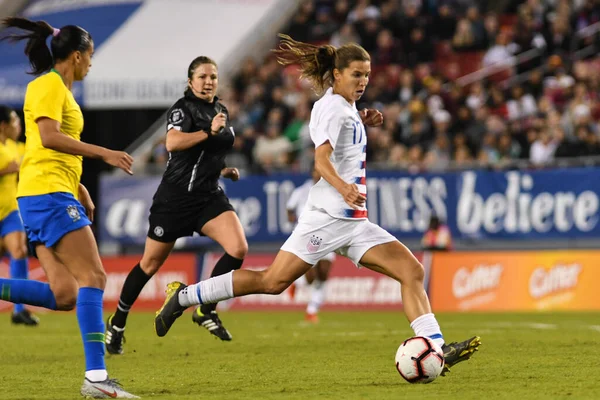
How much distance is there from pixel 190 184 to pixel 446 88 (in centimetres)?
1377

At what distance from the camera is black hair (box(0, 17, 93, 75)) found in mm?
7578

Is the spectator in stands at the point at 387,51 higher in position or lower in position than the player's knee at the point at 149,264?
higher

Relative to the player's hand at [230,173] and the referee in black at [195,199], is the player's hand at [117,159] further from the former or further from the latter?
the player's hand at [230,173]

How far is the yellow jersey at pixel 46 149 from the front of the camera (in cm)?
731

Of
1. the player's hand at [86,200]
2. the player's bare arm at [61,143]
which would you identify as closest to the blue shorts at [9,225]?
the player's hand at [86,200]

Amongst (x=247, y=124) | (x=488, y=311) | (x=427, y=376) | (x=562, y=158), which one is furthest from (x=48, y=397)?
(x=247, y=124)

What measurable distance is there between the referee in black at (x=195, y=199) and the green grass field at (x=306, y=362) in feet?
2.60

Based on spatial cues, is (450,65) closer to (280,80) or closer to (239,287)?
(280,80)

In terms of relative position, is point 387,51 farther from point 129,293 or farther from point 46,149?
point 46,149

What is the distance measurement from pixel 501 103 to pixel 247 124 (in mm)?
5152

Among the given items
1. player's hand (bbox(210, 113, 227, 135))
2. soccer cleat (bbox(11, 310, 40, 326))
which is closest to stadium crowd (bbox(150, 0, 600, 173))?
soccer cleat (bbox(11, 310, 40, 326))

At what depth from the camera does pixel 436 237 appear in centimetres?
1939

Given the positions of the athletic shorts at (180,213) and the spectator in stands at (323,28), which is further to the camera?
the spectator in stands at (323,28)

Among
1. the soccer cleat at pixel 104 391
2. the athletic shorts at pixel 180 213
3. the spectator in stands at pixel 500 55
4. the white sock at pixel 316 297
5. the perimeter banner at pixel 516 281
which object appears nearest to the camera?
the soccer cleat at pixel 104 391
